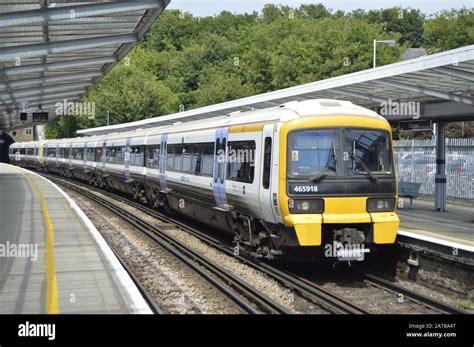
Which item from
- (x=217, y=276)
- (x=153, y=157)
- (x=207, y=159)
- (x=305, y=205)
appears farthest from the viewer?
(x=153, y=157)

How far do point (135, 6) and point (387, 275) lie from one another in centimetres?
1009

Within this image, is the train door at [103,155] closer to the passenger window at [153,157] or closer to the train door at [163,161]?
→ the passenger window at [153,157]

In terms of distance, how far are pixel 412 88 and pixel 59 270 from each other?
946 cm

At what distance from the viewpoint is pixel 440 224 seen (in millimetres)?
16078

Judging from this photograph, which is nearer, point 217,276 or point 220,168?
point 217,276

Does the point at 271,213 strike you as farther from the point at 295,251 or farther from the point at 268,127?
the point at 268,127

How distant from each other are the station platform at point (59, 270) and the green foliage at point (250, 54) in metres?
33.4

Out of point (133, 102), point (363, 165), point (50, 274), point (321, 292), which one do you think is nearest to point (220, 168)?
point (363, 165)

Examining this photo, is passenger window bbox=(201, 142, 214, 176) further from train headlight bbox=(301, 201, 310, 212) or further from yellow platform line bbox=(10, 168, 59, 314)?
train headlight bbox=(301, 201, 310, 212)

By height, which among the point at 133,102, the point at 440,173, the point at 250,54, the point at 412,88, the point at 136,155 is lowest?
the point at 440,173

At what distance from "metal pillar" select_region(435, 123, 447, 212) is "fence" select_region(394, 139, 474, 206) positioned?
305 cm

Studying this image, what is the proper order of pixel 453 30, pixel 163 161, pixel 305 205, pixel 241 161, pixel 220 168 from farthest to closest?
1. pixel 453 30
2. pixel 163 161
3. pixel 220 168
4. pixel 241 161
5. pixel 305 205

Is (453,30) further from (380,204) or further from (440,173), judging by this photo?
(380,204)
